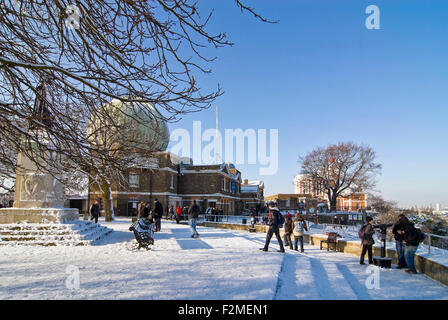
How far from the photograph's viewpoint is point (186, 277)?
5.98 m

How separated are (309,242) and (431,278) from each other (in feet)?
23.2

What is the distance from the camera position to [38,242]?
9969 millimetres

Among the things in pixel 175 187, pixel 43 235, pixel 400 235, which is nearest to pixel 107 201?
pixel 43 235

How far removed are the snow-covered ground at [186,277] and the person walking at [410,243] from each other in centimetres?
32

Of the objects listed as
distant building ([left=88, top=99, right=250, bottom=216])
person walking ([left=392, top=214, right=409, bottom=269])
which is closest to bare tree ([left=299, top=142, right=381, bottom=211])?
distant building ([left=88, top=99, right=250, bottom=216])

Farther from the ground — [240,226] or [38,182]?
[38,182]

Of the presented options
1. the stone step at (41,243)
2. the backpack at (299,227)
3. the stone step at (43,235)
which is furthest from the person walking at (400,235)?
the stone step at (41,243)

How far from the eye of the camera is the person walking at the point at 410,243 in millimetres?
7824

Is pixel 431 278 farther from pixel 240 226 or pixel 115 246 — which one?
pixel 240 226

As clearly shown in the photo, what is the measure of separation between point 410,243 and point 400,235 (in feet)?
0.99

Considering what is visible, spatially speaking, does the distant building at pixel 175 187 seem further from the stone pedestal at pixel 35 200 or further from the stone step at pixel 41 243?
the stone step at pixel 41 243

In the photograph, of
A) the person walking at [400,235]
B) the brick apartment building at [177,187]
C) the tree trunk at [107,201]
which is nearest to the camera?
the person walking at [400,235]
